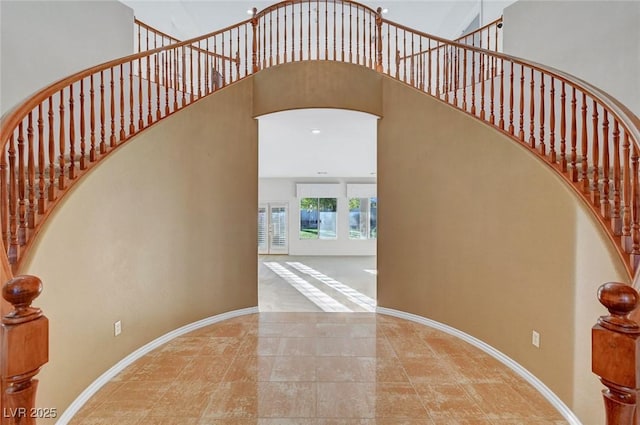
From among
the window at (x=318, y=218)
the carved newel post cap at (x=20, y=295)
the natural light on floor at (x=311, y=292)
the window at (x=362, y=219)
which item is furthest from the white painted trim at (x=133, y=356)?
the window at (x=362, y=219)

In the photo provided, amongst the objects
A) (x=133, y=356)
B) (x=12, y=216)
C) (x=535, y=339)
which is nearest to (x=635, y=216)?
(x=535, y=339)

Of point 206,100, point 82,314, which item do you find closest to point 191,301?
point 82,314

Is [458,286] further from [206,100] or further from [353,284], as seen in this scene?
[206,100]

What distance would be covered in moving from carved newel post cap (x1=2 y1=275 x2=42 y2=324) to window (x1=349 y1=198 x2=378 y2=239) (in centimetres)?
907

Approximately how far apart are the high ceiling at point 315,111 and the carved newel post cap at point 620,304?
354 centimetres

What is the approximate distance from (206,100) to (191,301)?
2243 mm

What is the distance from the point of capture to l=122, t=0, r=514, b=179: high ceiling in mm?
4445

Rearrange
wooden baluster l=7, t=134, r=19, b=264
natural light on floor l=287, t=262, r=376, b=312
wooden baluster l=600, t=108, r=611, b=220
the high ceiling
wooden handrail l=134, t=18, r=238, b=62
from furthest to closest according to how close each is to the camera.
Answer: natural light on floor l=287, t=262, r=376, b=312
the high ceiling
wooden handrail l=134, t=18, r=238, b=62
wooden baluster l=600, t=108, r=611, b=220
wooden baluster l=7, t=134, r=19, b=264

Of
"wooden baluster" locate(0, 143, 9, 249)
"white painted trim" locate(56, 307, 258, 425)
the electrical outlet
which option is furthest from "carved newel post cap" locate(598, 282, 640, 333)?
"white painted trim" locate(56, 307, 258, 425)

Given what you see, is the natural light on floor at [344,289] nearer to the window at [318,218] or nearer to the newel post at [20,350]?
the window at [318,218]

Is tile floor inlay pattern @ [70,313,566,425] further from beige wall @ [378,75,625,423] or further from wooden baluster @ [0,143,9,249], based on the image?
wooden baluster @ [0,143,9,249]

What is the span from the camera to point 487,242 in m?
2.94

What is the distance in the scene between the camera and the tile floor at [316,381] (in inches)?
82.5

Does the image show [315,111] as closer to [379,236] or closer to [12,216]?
[379,236]
